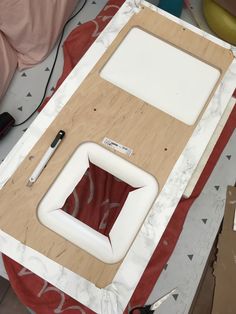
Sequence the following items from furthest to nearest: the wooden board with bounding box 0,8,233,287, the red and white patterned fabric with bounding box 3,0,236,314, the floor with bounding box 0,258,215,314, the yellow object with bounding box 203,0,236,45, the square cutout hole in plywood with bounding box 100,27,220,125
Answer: the yellow object with bounding box 203,0,236,45
the floor with bounding box 0,258,215,314
the red and white patterned fabric with bounding box 3,0,236,314
the square cutout hole in plywood with bounding box 100,27,220,125
the wooden board with bounding box 0,8,233,287

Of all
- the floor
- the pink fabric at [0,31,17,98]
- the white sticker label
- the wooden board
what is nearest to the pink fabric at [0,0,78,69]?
the pink fabric at [0,31,17,98]

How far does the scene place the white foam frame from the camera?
0.74 m

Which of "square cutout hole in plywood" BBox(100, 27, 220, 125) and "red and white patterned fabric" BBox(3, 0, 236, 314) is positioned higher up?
"square cutout hole in plywood" BBox(100, 27, 220, 125)

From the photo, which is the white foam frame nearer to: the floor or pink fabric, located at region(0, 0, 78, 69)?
the floor

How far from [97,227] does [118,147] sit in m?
0.39

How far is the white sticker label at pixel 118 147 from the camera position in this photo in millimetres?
818

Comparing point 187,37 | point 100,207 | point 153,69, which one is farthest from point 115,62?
point 100,207

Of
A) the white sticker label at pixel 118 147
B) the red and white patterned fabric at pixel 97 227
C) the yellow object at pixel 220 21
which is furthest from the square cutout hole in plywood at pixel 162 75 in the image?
the yellow object at pixel 220 21

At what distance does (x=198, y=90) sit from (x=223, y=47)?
6.3 inches

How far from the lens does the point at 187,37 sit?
0.96m

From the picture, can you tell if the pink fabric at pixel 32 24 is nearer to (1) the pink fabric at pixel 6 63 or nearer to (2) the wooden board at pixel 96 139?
(1) the pink fabric at pixel 6 63

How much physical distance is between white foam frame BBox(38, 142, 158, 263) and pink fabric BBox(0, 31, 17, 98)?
2.47ft

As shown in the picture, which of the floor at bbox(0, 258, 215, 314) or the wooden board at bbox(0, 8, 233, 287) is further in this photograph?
the floor at bbox(0, 258, 215, 314)

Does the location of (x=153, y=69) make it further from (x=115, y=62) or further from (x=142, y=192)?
(x=142, y=192)
